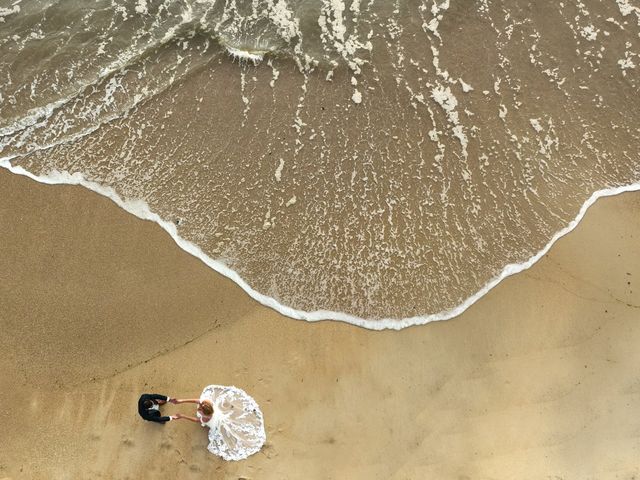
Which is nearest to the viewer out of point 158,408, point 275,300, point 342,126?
point 158,408

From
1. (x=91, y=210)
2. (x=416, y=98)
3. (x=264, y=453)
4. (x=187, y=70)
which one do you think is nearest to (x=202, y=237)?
(x=91, y=210)

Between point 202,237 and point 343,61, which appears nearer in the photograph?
point 202,237

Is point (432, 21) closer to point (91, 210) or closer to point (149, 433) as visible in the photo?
point (91, 210)

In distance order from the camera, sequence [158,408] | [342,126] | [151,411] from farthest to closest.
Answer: [342,126] → [158,408] → [151,411]

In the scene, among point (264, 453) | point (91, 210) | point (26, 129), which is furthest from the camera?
point (26, 129)

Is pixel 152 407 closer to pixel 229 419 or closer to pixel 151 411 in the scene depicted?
pixel 151 411

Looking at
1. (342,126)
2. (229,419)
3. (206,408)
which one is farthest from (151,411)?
(342,126)

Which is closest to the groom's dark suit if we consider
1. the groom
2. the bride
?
the groom
